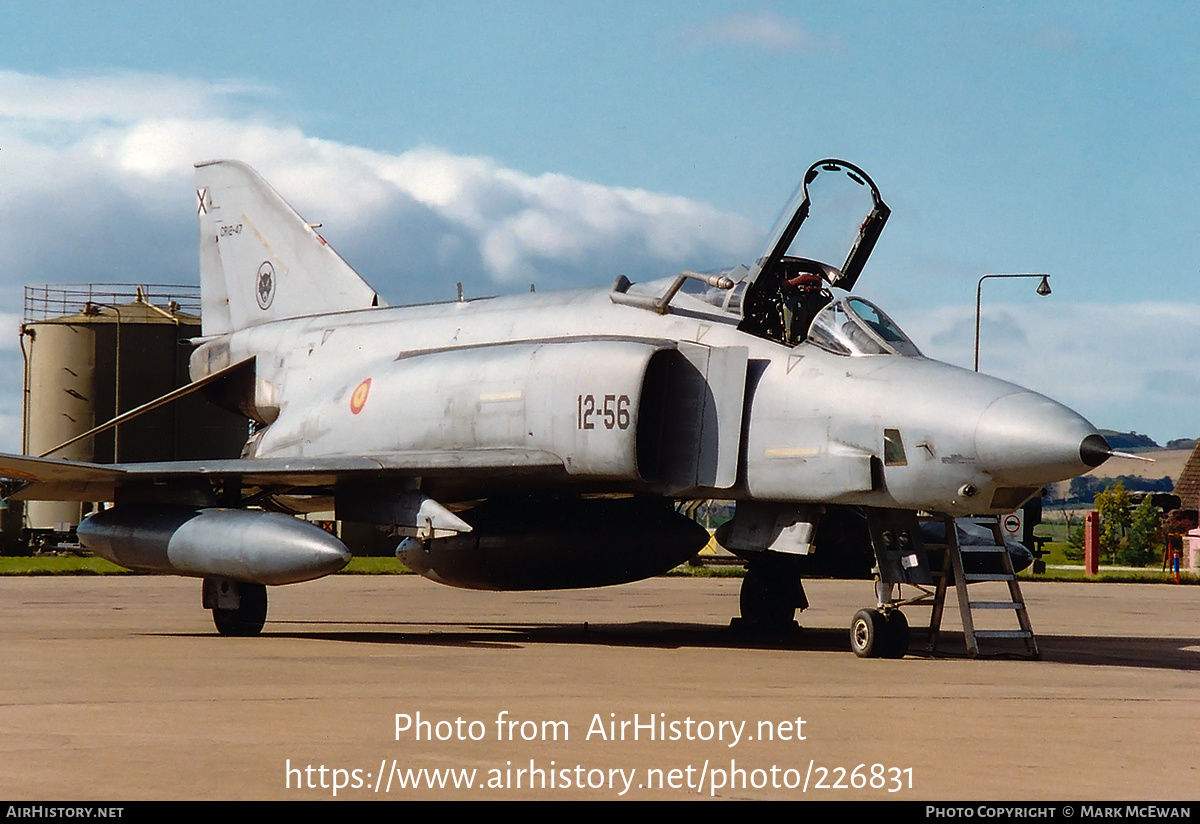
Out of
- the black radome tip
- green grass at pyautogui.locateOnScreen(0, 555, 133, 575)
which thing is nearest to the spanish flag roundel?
the black radome tip

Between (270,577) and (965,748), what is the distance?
6823 millimetres

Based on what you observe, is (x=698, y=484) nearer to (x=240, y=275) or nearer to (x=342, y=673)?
(x=342, y=673)

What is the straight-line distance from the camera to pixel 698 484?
11.1 meters

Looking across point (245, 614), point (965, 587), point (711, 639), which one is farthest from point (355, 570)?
point (965, 587)

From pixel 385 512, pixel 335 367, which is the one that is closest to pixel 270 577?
pixel 385 512

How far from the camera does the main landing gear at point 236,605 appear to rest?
12.5 meters

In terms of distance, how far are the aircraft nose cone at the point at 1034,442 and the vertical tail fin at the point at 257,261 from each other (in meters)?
8.22

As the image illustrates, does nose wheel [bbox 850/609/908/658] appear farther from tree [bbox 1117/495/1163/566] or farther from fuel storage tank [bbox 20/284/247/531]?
tree [bbox 1117/495/1163/566]

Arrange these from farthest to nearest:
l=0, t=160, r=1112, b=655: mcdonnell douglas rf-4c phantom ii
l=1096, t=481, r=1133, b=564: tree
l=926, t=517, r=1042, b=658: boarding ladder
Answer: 1. l=1096, t=481, r=1133, b=564: tree
2. l=926, t=517, r=1042, b=658: boarding ladder
3. l=0, t=160, r=1112, b=655: mcdonnell douglas rf-4c phantom ii

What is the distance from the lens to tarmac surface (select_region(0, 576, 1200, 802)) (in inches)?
207

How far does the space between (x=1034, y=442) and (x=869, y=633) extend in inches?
83.0

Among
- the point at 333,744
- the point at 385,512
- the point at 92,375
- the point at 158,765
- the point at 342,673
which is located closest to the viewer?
the point at 158,765

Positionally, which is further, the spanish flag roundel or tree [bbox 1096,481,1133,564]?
tree [bbox 1096,481,1133,564]

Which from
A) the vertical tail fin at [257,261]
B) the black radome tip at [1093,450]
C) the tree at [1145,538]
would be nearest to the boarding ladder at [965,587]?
the black radome tip at [1093,450]
